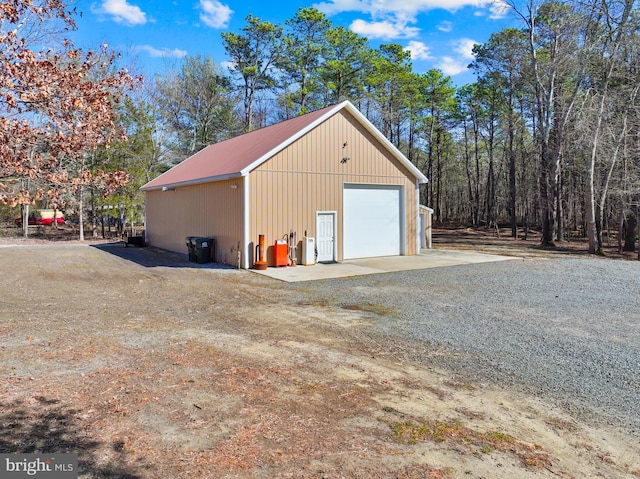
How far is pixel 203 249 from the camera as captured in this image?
48.1 ft

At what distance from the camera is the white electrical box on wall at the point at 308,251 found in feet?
46.6

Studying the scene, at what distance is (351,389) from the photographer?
14.1ft

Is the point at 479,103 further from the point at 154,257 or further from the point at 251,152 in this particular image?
the point at 154,257

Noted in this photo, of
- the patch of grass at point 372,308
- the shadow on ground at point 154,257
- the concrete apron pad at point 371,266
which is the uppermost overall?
the shadow on ground at point 154,257

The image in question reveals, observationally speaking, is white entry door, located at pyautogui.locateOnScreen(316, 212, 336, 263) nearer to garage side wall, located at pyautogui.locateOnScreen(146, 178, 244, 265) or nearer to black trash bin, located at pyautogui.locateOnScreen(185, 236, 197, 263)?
garage side wall, located at pyautogui.locateOnScreen(146, 178, 244, 265)

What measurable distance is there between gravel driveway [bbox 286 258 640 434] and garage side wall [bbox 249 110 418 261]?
3565mm

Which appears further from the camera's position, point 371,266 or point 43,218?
point 43,218

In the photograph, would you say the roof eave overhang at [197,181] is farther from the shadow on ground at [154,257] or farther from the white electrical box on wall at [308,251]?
the white electrical box on wall at [308,251]

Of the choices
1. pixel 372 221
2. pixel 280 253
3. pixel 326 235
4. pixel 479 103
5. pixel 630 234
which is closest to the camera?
pixel 280 253

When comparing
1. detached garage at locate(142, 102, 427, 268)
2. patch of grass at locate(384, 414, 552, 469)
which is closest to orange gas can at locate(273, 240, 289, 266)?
detached garage at locate(142, 102, 427, 268)

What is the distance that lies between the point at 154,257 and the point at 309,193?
6.47 meters

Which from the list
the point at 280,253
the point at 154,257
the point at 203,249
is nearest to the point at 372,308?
the point at 280,253

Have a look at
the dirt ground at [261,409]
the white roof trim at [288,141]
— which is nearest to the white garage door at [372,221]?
the white roof trim at [288,141]

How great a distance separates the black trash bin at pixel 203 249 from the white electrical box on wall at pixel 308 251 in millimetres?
3149
